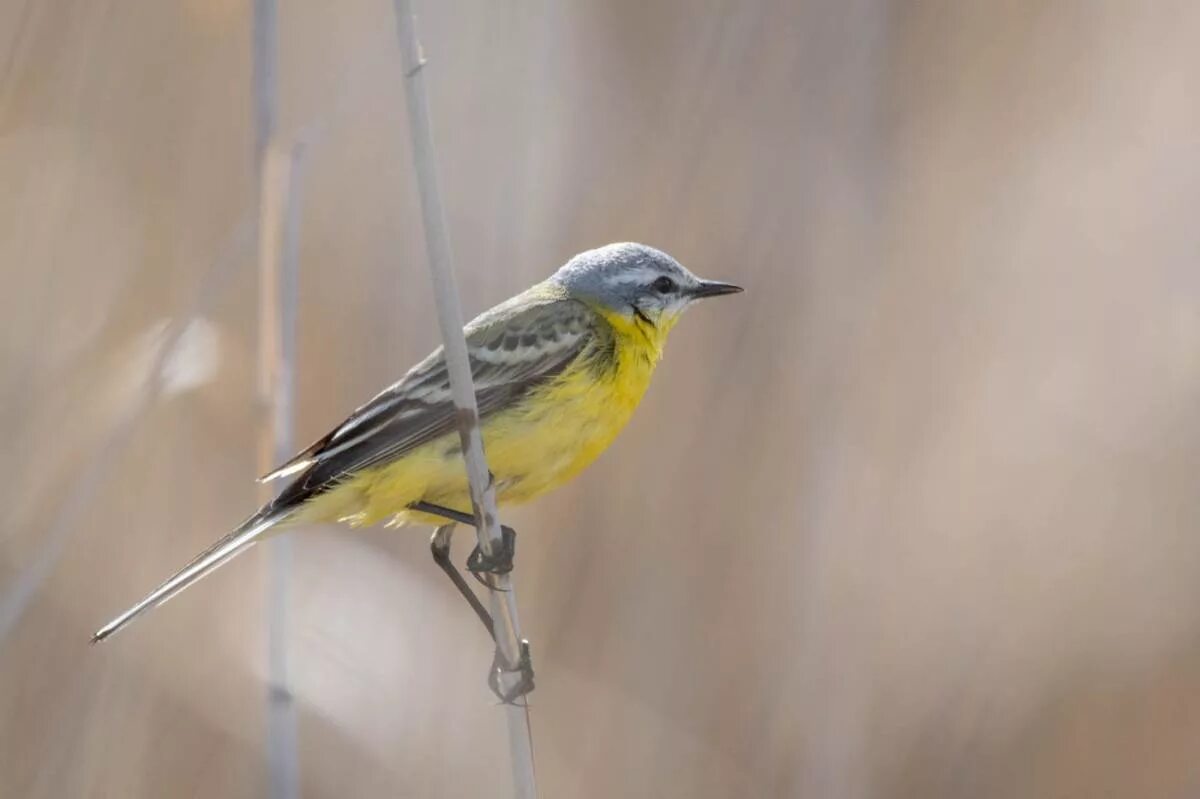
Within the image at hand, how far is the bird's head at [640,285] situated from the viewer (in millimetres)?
3123

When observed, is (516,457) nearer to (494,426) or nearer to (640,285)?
(494,426)

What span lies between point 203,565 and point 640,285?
48.9 inches

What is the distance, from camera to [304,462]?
2.65m

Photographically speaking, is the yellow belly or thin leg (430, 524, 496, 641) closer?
the yellow belly

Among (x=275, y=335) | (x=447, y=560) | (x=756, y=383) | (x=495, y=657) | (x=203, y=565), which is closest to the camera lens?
(x=203, y=565)

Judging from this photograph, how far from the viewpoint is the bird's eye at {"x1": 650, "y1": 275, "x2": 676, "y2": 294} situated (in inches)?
125

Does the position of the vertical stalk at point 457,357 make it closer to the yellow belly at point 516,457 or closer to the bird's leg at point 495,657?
the bird's leg at point 495,657

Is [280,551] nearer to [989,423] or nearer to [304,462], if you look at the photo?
[304,462]

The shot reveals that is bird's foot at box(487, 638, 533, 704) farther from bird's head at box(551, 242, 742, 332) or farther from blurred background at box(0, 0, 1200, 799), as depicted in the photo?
bird's head at box(551, 242, 742, 332)

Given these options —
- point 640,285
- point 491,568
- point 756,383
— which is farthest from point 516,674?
point 756,383

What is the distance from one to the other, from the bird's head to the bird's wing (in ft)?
0.30

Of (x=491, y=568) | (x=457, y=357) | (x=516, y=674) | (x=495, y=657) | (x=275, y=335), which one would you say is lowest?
(x=495, y=657)

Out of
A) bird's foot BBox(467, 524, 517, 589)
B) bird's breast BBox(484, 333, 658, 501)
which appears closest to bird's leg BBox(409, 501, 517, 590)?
bird's foot BBox(467, 524, 517, 589)

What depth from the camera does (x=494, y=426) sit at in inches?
111
